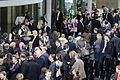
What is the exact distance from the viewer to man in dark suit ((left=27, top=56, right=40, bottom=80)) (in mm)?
12180

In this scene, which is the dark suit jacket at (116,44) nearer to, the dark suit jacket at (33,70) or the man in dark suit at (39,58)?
the man in dark suit at (39,58)

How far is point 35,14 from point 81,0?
27.0ft

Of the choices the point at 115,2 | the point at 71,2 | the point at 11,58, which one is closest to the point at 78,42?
the point at 11,58

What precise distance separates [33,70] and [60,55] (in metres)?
1.17

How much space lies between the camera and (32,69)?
1222cm

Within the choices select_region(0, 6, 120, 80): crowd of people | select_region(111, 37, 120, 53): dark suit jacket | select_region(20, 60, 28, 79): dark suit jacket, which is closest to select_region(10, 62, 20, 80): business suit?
select_region(0, 6, 120, 80): crowd of people

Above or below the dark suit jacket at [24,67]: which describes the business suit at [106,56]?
below

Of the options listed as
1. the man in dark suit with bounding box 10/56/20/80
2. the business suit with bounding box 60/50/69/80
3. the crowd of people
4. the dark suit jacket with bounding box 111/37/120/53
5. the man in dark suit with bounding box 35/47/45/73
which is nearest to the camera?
the man in dark suit with bounding box 10/56/20/80

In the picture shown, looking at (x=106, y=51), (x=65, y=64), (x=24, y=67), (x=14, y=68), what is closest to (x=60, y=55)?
(x=65, y=64)

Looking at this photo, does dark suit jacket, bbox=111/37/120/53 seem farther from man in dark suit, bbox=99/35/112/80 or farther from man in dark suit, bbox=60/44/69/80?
man in dark suit, bbox=60/44/69/80

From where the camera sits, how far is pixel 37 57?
13078 millimetres

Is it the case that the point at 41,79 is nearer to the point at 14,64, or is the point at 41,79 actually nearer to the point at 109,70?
the point at 14,64

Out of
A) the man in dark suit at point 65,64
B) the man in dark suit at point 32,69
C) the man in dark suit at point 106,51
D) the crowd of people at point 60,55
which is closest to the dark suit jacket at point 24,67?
the crowd of people at point 60,55

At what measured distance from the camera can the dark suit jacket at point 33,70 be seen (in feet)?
40.0
